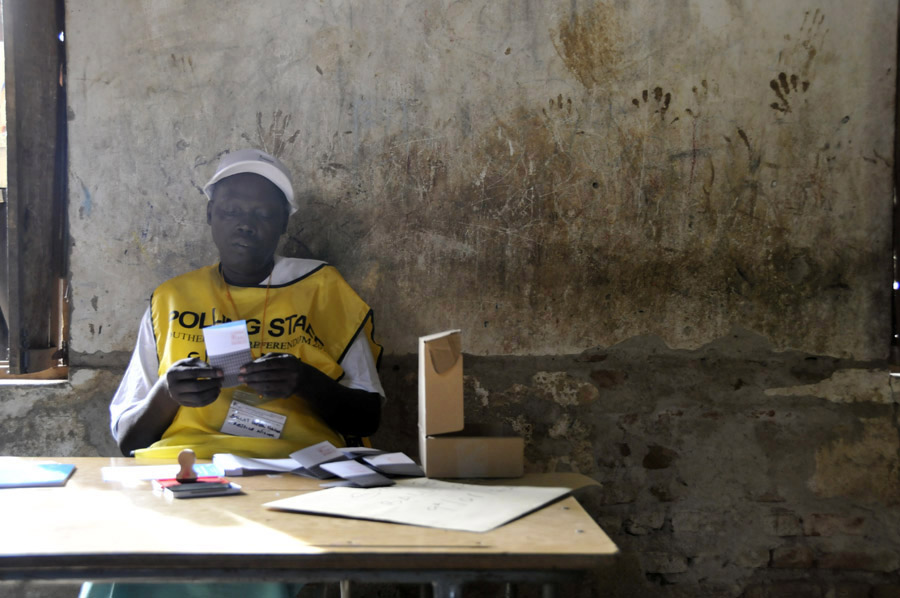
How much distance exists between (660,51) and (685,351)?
1.23m

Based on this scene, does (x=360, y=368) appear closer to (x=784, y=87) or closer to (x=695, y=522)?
(x=695, y=522)

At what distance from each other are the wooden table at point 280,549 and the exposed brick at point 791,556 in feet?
5.99

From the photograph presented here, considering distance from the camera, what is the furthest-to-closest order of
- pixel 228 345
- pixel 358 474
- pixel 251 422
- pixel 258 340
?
1. pixel 258 340
2. pixel 251 422
3. pixel 228 345
4. pixel 358 474

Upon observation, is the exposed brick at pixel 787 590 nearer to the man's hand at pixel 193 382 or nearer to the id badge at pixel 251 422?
the id badge at pixel 251 422

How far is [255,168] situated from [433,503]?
153 centimetres

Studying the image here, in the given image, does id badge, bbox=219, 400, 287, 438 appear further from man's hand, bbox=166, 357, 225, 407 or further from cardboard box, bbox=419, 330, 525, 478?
cardboard box, bbox=419, 330, 525, 478

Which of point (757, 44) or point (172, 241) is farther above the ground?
point (757, 44)

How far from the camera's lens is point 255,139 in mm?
3111

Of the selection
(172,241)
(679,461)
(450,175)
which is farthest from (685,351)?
(172,241)

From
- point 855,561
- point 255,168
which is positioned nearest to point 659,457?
point 855,561

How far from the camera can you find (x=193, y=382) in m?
2.35

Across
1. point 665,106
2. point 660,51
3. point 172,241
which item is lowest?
point 172,241

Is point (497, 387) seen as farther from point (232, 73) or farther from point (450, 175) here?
point (232, 73)

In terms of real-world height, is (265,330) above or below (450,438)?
above
